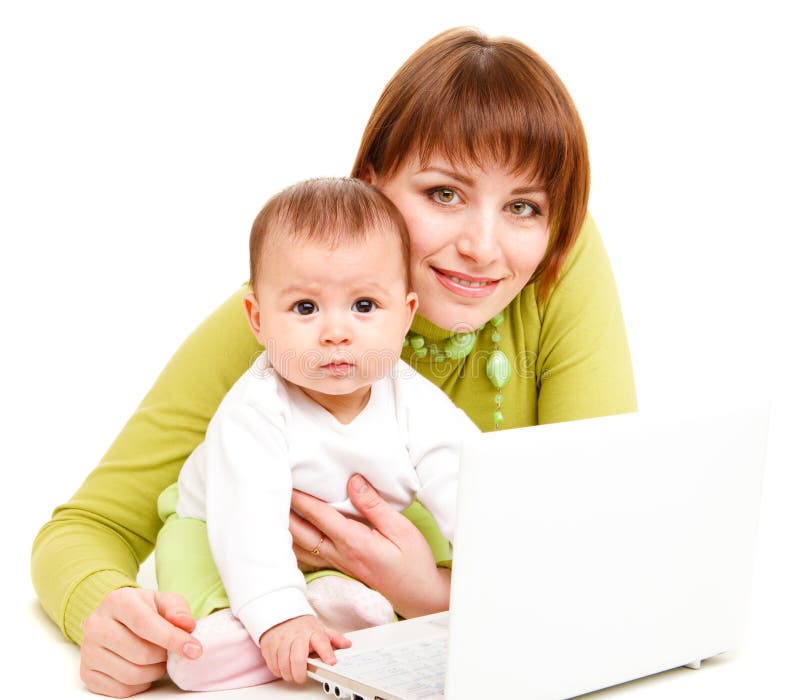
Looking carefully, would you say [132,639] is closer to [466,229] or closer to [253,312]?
[253,312]

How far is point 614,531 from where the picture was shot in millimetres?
1618

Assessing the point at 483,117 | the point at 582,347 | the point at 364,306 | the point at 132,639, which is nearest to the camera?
the point at 132,639

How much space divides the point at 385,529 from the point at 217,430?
287 millimetres

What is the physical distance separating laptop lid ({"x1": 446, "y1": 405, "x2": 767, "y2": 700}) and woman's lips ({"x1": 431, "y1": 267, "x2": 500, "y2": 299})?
47 cm

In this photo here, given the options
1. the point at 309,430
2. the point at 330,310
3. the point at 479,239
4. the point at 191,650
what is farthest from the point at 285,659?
the point at 479,239

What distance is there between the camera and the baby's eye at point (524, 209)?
6.57 ft

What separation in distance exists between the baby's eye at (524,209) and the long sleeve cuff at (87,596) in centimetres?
80

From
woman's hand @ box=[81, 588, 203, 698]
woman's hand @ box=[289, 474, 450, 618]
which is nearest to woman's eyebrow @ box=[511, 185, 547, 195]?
woman's hand @ box=[289, 474, 450, 618]

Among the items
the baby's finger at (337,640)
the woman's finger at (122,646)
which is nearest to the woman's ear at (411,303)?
the baby's finger at (337,640)

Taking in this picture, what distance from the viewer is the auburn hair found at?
1932mm

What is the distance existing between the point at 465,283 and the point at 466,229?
100mm

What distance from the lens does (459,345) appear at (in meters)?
2.17

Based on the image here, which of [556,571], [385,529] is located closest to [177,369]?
[385,529]

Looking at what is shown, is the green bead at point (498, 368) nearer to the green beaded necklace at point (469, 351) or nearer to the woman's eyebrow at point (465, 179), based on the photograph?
the green beaded necklace at point (469, 351)
